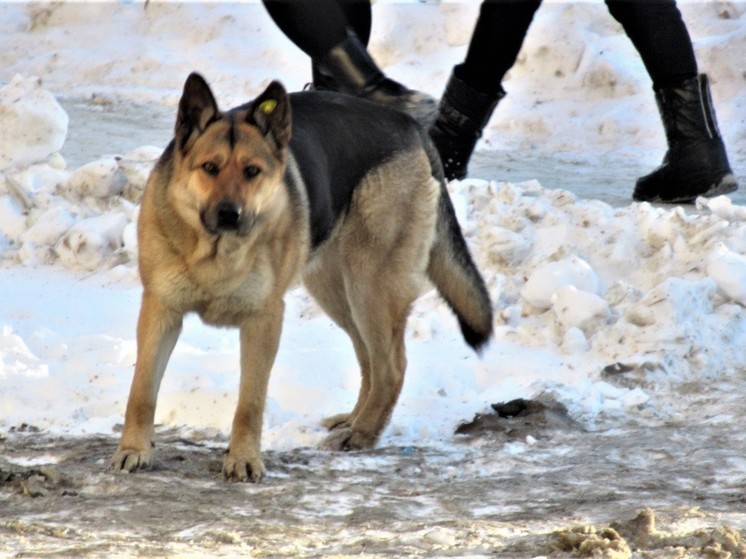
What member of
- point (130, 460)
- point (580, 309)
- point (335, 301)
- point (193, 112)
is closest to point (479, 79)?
point (580, 309)

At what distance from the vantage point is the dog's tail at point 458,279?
5.49 metres

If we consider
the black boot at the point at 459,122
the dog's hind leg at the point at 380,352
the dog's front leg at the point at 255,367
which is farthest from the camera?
the black boot at the point at 459,122

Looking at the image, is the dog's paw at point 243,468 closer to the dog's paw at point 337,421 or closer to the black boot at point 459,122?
the dog's paw at point 337,421

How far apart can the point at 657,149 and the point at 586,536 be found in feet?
23.7

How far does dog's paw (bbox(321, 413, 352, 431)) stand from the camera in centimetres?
527

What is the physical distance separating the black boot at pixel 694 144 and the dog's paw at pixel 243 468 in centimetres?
416

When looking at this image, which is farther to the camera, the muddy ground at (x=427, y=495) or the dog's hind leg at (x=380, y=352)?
the dog's hind leg at (x=380, y=352)

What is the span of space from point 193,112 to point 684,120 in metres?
4.13

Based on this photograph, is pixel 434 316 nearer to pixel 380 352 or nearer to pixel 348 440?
pixel 380 352

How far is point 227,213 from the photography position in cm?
432

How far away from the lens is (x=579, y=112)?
434 inches

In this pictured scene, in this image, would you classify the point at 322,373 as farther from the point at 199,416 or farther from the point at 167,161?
the point at 167,161

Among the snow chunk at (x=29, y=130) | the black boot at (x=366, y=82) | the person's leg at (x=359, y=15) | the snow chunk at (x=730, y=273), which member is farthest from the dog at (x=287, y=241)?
the snow chunk at (x=29, y=130)

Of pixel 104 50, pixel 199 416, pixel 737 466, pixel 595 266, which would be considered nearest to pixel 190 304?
pixel 199 416
